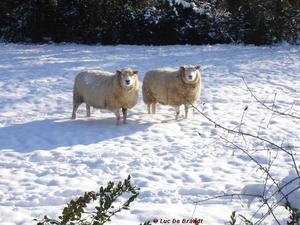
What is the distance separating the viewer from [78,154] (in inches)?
268

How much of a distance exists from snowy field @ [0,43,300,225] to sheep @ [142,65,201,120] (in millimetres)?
339

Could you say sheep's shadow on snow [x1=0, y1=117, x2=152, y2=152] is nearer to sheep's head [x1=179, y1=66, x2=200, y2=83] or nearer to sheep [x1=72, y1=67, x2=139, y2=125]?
sheep [x1=72, y1=67, x2=139, y2=125]

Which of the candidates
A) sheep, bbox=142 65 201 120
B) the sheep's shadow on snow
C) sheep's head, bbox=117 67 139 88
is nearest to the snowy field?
the sheep's shadow on snow

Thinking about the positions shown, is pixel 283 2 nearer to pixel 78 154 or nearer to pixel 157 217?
pixel 78 154

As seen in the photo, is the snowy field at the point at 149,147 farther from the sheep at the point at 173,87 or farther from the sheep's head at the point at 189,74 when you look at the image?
the sheep's head at the point at 189,74

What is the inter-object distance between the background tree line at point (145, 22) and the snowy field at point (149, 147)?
5.69 metres

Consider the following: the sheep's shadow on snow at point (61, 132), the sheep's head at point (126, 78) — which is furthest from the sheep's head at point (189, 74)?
the sheep's shadow on snow at point (61, 132)

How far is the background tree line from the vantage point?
1966 cm

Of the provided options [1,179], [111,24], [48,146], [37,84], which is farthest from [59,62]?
[1,179]

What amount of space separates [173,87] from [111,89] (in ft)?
3.77

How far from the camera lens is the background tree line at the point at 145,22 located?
64.5ft

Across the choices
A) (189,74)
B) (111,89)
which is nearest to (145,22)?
(189,74)

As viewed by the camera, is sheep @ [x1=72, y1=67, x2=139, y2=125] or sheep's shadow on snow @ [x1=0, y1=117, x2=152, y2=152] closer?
sheep's shadow on snow @ [x1=0, y1=117, x2=152, y2=152]

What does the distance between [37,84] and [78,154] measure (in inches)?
227
